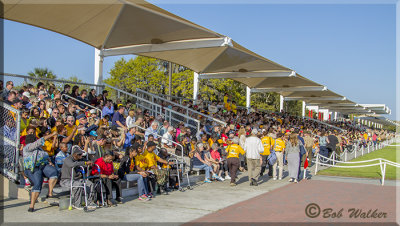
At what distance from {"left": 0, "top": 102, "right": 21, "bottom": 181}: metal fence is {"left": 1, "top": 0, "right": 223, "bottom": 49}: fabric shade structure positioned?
14.9 ft

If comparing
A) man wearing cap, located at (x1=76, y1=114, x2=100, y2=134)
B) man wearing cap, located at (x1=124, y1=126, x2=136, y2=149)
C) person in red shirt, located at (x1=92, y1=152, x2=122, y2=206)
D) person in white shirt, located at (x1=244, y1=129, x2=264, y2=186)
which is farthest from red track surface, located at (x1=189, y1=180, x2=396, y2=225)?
man wearing cap, located at (x1=76, y1=114, x2=100, y2=134)

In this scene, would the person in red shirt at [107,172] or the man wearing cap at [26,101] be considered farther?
the man wearing cap at [26,101]

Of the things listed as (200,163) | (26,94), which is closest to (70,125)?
(26,94)

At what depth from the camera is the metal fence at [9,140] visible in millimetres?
8641

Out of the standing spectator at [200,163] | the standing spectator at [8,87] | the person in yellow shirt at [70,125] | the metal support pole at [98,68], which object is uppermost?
the metal support pole at [98,68]

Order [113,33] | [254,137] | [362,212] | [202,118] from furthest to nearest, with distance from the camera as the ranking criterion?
1. [202,118]
2. [113,33]
3. [254,137]
4. [362,212]

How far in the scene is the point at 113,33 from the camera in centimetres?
1502

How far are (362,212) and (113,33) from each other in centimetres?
1086

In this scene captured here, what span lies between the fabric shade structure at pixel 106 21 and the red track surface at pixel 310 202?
263 inches

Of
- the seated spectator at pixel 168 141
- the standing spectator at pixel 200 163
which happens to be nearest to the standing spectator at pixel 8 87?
the seated spectator at pixel 168 141

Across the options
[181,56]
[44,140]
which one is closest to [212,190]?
[44,140]

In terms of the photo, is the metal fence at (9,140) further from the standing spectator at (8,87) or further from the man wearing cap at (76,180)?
the standing spectator at (8,87)

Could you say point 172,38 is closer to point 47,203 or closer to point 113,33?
point 113,33

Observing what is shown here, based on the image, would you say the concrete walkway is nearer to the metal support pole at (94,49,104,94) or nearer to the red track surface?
the red track surface
